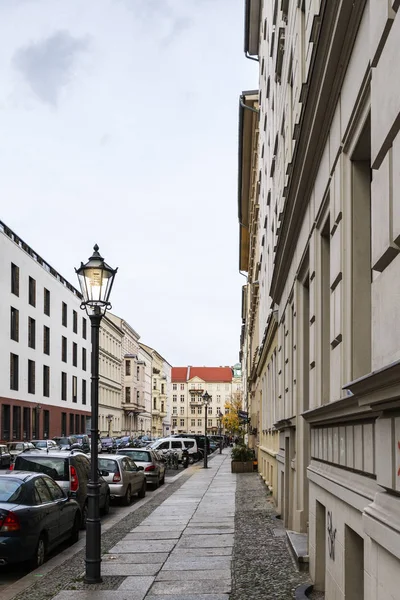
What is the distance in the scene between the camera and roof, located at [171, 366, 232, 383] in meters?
184

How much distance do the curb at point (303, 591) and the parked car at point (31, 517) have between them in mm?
4225

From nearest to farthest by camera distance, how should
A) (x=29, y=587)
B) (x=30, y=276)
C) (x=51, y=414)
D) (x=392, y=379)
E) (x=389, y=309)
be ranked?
(x=392, y=379) → (x=389, y=309) → (x=29, y=587) → (x=30, y=276) → (x=51, y=414)

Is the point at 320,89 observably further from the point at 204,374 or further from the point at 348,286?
the point at 204,374

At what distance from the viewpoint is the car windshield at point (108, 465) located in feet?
71.8

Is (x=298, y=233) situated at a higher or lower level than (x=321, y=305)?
higher

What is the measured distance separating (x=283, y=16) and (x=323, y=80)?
800 centimetres

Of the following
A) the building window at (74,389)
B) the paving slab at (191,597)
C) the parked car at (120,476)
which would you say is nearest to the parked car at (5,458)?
the parked car at (120,476)

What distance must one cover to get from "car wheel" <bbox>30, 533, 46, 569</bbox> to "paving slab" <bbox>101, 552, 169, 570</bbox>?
91cm

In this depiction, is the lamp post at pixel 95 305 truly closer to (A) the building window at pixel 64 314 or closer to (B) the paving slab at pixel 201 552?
(B) the paving slab at pixel 201 552

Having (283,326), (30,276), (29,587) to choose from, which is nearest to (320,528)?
(29,587)

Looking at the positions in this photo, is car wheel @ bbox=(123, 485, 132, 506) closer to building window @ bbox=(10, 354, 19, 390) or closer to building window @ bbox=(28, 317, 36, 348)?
building window @ bbox=(10, 354, 19, 390)

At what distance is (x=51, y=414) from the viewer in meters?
61.5

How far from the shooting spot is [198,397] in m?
169

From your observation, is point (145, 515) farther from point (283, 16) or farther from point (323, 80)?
point (323, 80)
